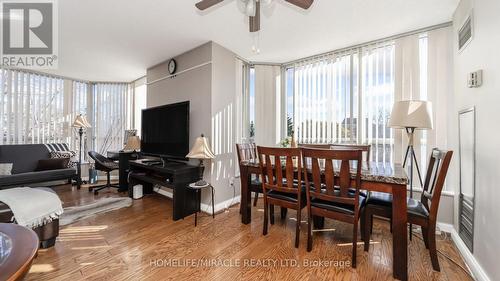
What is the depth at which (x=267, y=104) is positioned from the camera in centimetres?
391

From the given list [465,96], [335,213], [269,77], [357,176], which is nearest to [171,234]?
[335,213]

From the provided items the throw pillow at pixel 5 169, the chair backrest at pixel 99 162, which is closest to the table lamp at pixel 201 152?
the chair backrest at pixel 99 162

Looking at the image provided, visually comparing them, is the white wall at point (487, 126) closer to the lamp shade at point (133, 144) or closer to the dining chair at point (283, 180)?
the dining chair at point (283, 180)

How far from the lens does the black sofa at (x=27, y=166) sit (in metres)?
3.51

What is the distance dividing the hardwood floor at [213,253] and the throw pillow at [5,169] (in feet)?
6.94

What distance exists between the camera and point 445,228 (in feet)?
8.04

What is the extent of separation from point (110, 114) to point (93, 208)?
301cm

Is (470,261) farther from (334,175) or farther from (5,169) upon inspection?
(5,169)

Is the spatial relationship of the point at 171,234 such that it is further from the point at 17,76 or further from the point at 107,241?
the point at 17,76

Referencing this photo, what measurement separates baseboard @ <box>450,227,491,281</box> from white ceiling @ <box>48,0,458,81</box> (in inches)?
93.4

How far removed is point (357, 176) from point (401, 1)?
1.83 metres

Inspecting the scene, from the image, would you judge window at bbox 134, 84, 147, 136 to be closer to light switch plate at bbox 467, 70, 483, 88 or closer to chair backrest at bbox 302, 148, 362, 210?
chair backrest at bbox 302, 148, 362, 210

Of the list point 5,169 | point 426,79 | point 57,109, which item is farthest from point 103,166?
point 426,79

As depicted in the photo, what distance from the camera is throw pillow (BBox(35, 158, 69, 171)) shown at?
3.95m
